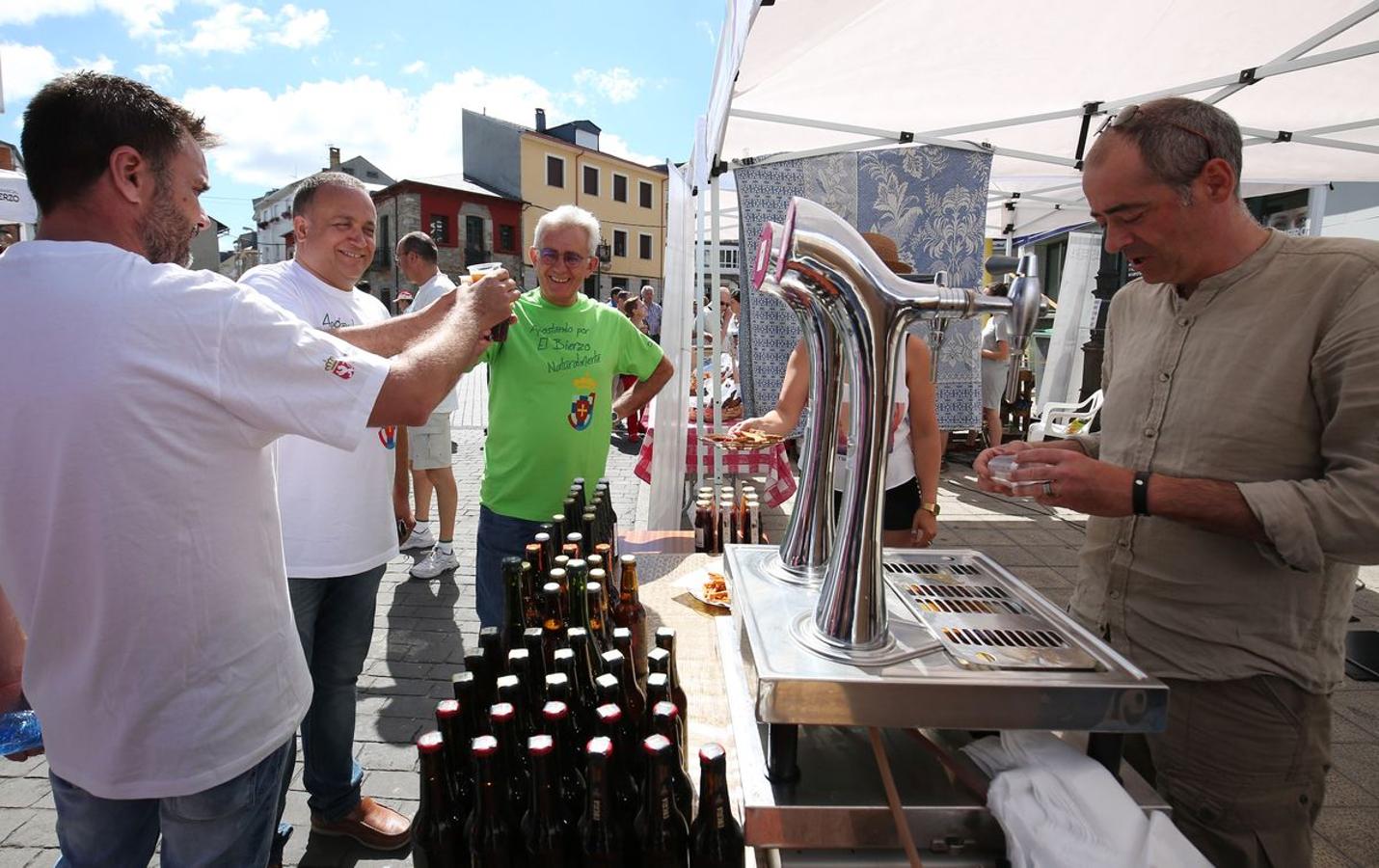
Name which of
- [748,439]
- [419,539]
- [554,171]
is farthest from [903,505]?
[554,171]

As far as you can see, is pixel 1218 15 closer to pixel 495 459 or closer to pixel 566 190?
pixel 495 459

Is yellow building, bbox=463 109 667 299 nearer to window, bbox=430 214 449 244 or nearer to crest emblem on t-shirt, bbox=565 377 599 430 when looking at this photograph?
window, bbox=430 214 449 244

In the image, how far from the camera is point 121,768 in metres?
1.26

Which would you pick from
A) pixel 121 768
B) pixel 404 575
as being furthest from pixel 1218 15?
pixel 404 575

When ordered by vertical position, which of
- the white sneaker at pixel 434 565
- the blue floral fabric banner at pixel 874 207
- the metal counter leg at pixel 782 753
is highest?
the blue floral fabric banner at pixel 874 207

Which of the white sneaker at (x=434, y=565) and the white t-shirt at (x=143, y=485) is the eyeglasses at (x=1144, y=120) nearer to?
the white t-shirt at (x=143, y=485)

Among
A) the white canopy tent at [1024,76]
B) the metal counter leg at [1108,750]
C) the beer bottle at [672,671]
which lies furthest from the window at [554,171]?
the metal counter leg at [1108,750]

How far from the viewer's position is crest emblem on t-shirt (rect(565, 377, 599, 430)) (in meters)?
2.81

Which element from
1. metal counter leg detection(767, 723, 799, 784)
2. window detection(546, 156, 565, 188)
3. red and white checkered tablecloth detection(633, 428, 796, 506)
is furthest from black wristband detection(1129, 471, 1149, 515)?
window detection(546, 156, 565, 188)

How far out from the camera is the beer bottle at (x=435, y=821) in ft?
3.96

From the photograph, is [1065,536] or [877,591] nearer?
[877,591]

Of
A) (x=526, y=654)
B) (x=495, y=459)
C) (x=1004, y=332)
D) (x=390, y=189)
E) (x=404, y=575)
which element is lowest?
(x=404, y=575)

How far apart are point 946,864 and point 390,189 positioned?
121ft

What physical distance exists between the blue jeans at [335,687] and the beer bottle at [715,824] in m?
1.64
